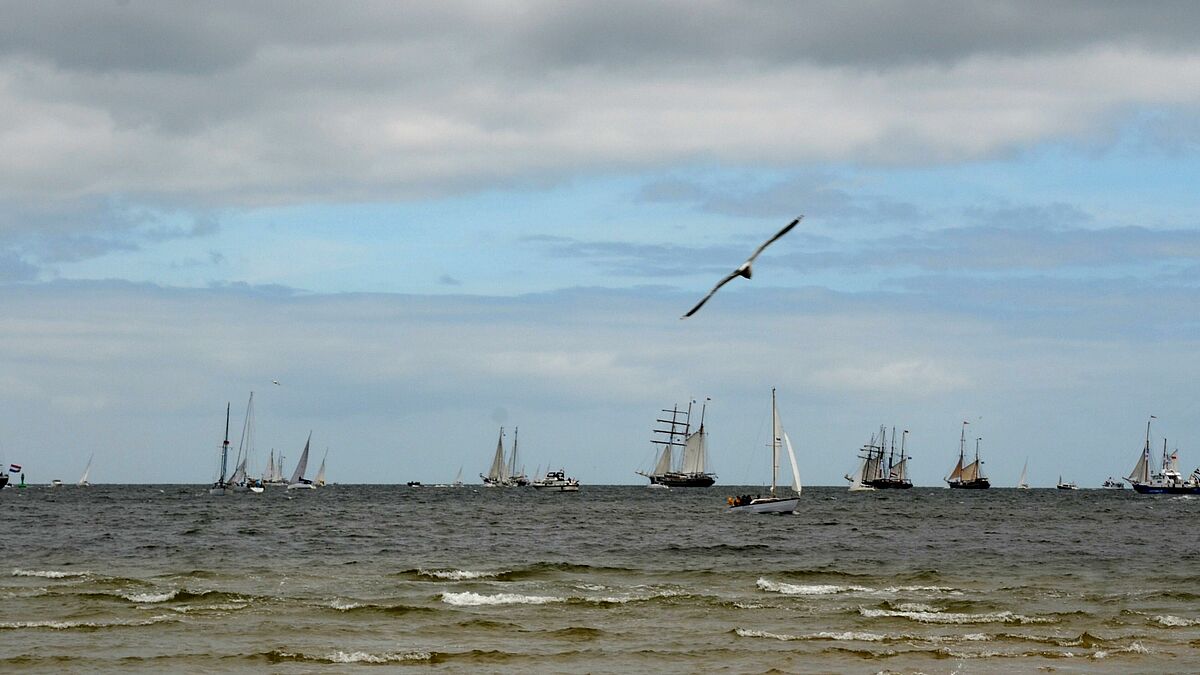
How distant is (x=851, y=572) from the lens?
155 ft

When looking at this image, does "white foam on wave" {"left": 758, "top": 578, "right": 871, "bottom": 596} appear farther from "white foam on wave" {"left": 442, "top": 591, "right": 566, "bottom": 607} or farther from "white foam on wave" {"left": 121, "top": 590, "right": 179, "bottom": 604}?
"white foam on wave" {"left": 121, "top": 590, "right": 179, "bottom": 604}

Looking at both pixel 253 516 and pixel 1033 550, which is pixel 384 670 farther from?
pixel 253 516

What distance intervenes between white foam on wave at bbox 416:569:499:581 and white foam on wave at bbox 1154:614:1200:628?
21.3 m

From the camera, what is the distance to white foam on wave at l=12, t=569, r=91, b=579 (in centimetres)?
4328

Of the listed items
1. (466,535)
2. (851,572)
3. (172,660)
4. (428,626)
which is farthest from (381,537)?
(172,660)

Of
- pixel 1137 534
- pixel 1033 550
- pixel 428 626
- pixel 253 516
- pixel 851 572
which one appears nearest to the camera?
pixel 428 626

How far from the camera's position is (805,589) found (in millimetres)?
40562

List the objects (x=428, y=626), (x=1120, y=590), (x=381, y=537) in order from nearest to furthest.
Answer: (x=428, y=626)
(x=1120, y=590)
(x=381, y=537)

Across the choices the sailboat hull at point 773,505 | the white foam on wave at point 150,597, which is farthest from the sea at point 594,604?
the sailboat hull at point 773,505

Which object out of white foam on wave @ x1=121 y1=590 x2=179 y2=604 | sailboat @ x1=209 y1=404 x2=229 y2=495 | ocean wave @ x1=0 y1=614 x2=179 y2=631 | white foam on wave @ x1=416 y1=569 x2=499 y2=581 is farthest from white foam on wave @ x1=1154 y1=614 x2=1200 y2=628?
sailboat @ x1=209 y1=404 x2=229 y2=495

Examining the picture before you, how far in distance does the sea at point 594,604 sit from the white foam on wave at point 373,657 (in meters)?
0.10

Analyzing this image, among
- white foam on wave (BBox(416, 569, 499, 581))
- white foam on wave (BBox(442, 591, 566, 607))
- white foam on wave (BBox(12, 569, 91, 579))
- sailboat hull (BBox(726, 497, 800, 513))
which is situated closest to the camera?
white foam on wave (BBox(442, 591, 566, 607))

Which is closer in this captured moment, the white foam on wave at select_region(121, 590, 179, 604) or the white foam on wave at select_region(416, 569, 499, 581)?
the white foam on wave at select_region(121, 590, 179, 604)

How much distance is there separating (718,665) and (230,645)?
10.8 m
